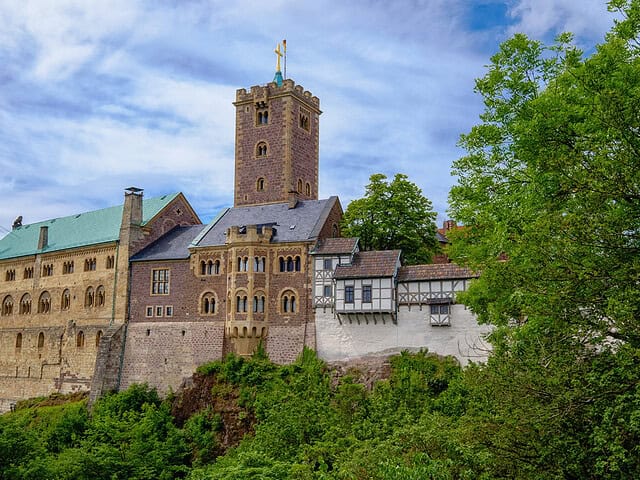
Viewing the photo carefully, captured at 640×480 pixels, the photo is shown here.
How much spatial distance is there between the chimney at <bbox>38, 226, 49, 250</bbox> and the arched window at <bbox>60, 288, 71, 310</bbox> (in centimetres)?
558

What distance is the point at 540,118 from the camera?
56.6 feet

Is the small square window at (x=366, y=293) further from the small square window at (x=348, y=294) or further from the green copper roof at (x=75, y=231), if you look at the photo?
the green copper roof at (x=75, y=231)

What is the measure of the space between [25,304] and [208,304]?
62.4ft

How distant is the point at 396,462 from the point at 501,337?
14.4ft

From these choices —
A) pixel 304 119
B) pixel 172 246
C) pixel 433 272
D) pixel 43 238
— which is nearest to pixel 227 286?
pixel 172 246

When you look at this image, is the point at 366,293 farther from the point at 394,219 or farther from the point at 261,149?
the point at 261,149

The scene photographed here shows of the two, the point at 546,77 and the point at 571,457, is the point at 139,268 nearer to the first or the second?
the point at 546,77

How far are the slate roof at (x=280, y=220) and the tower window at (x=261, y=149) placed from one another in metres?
5.64

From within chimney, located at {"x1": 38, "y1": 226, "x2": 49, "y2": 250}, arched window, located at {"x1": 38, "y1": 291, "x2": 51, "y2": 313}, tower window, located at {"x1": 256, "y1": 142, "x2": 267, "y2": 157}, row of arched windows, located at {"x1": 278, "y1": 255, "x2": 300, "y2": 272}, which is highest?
tower window, located at {"x1": 256, "y1": 142, "x2": 267, "y2": 157}

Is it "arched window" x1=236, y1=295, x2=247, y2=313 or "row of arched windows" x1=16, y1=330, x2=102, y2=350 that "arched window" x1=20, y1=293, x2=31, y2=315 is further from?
"arched window" x1=236, y1=295, x2=247, y2=313

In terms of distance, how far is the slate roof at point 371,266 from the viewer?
40.2 metres

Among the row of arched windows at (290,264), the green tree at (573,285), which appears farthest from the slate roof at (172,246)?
the green tree at (573,285)

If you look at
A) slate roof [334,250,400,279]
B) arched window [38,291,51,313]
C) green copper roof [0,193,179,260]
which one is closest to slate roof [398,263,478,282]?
slate roof [334,250,400,279]

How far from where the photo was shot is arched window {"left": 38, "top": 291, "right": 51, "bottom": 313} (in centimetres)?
5386
